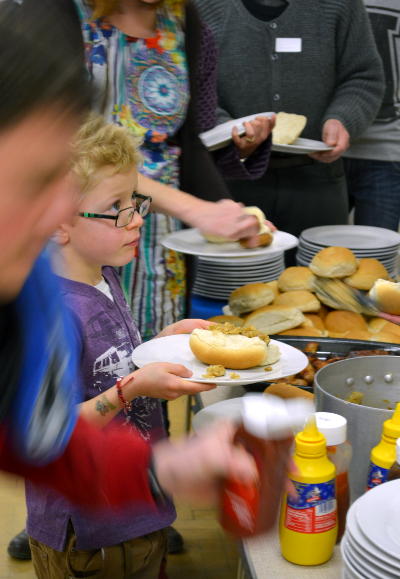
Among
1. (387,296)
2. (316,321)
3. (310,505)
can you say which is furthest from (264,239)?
(310,505)

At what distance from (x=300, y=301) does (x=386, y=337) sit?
0.98 feet

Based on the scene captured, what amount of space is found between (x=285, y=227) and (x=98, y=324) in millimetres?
1945

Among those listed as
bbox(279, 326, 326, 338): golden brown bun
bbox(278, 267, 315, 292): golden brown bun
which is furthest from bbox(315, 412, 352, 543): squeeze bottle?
bbox(278, 267, 315, 292): golden brown bun

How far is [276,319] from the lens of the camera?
2.12 meters

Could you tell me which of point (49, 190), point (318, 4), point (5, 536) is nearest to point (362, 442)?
point (49, 190)

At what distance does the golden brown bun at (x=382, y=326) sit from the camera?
2.07 meters

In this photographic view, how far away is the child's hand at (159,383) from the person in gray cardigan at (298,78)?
6.25 ft

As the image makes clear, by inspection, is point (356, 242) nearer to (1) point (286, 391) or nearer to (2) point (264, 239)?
(2) point (264, 239)

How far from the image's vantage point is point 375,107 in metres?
3.38

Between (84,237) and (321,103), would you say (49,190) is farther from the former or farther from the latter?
(321,103)

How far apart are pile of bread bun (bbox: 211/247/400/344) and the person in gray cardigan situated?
0.99 metres

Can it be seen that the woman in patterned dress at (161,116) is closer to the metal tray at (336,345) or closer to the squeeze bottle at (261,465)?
the metal tray at (336,345)

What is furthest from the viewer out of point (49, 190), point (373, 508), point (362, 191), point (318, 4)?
point (362, 191)

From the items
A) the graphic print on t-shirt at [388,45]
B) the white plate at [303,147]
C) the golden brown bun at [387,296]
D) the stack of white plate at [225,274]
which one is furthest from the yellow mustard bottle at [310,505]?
the graphic print on t-shirt at [388,45]
